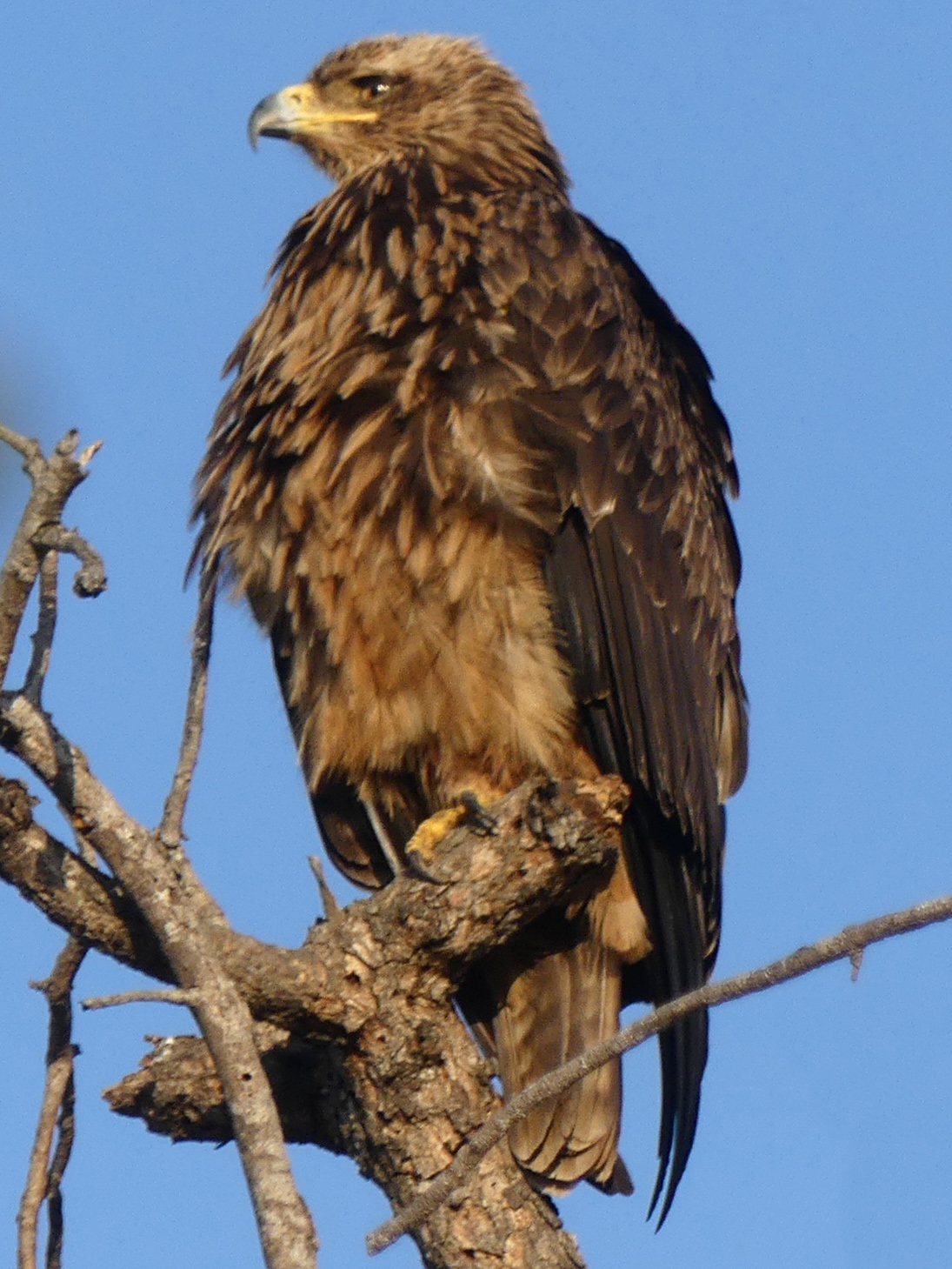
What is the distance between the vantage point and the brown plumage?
4.13m

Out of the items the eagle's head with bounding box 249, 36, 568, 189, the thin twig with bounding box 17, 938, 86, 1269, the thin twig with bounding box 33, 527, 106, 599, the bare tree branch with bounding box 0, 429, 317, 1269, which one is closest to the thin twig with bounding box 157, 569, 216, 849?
the bare tree branch with bounding box 0, 429, 317, 1269

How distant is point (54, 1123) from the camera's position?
3307 millimetres

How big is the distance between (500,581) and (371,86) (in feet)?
6.97

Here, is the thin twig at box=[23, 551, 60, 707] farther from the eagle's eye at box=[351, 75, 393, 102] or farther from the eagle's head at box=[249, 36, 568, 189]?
the eagle's eye at box=[351, 75, 393, 102]

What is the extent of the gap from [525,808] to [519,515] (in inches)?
27.7

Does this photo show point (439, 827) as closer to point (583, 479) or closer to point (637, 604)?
point (637, 604)

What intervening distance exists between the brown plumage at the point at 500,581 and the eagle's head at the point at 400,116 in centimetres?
A: 71

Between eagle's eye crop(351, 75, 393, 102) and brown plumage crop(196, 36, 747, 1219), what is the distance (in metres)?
1.00

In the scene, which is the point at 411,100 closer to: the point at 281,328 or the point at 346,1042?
the point at 281,328

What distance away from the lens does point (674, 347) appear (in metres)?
5.01

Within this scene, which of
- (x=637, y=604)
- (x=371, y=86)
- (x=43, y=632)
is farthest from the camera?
(x=371, y=86)

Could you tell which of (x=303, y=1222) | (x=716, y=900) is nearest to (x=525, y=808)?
(x=716, y=900)

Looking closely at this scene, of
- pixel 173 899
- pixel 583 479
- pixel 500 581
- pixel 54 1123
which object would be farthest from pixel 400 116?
pixel 54 1123

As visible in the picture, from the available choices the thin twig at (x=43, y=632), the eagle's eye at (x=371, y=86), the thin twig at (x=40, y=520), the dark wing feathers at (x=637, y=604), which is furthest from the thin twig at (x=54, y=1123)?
the eagle's eye at (x=371, y=86)
